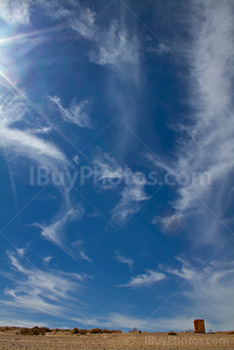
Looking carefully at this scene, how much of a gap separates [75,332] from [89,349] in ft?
83.0

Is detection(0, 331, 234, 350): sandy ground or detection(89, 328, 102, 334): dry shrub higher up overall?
detection(89, 328, 102, 334): dry shrub

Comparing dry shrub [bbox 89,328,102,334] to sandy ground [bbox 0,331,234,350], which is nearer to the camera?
sandy ground [bbox 0,331,234,350]

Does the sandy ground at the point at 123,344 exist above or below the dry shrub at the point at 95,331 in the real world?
below

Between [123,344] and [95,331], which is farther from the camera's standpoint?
[95,331]

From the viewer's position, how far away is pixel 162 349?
17.7 m

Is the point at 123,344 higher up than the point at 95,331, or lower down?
lower down

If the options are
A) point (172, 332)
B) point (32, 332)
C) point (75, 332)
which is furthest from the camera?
point (75, 332)

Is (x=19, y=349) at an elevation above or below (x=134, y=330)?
below

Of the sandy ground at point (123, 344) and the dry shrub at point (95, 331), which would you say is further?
the dry shrub at point (95, 331)

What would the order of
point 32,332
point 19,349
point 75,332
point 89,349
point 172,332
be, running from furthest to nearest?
point 75,332
point 32,332
point 172,332
point 89,349
point 19,349

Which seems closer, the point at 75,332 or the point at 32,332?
the point at 32,332

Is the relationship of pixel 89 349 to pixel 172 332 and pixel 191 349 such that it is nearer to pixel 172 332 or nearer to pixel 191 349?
pixel 191 349

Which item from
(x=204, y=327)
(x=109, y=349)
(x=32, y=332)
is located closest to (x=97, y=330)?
(x=32, y=332)

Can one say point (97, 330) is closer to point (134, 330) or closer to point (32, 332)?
point (134, 330)
